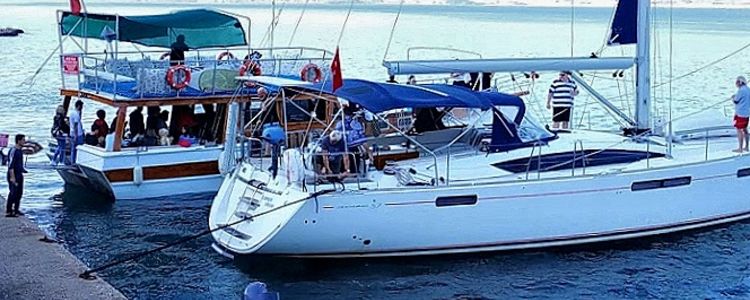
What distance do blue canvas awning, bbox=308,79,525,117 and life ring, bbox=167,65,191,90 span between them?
5921 millimetres

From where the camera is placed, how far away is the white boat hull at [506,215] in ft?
58.7

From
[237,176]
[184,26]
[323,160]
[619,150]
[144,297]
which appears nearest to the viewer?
[144,297]

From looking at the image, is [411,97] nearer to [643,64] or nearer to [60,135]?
[643,64]

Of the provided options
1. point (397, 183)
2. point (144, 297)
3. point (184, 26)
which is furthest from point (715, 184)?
point (184, 26)

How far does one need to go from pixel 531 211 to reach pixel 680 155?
158 inches

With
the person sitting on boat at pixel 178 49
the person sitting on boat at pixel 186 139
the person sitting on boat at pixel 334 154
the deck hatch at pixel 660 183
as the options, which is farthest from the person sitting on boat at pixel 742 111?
the person sitting on boat at pixel 178 49

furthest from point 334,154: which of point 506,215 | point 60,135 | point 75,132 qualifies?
point 60,135

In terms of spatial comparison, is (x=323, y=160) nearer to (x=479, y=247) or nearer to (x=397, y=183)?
(x=397, y=183)

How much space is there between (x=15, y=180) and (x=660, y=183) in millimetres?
11475

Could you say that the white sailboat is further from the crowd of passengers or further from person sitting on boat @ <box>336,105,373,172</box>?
the crowd of passengers

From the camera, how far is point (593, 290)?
17.9 meters

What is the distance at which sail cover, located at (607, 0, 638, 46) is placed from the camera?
22500 millimetres

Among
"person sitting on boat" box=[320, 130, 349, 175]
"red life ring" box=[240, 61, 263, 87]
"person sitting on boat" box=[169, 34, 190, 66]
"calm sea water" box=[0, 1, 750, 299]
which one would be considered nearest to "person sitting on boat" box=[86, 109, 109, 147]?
→ "calm sea water" box=[0, 1, 750, 299]

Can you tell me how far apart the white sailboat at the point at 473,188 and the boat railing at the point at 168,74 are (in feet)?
16.1
